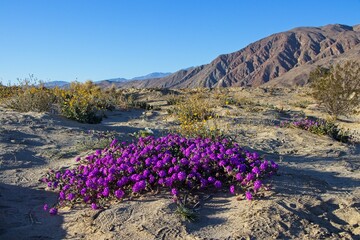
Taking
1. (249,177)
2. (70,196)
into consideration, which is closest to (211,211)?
(249,177)

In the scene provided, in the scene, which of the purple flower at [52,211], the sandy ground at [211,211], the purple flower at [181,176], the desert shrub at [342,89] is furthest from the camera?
the desert shrub at [342,89]

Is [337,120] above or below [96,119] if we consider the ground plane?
below

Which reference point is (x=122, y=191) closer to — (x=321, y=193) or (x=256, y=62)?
(x=321, y=193)

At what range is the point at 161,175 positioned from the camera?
4480 millimetres

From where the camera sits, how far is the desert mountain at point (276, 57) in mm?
150000

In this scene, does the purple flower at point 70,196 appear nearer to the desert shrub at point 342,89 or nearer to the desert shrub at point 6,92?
the desert shrub at point 6,92

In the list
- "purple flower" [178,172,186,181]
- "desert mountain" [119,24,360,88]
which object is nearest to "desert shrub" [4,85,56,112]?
"purple flower" [178,172,186,181]

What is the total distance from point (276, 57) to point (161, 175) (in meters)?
168

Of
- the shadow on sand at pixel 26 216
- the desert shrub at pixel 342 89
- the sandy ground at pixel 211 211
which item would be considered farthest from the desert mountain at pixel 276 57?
the shadow on sand at pixel 26 216

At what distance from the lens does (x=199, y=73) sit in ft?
643

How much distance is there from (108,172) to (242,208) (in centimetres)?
176

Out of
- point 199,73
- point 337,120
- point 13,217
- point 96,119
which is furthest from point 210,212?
point 199,73

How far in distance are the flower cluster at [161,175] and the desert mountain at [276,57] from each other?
126m

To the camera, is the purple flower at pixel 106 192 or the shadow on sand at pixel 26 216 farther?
the purple flower at pixel 106 192
